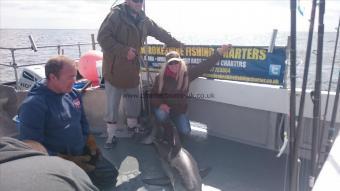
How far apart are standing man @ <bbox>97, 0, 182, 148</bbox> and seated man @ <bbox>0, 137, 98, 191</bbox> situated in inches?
117

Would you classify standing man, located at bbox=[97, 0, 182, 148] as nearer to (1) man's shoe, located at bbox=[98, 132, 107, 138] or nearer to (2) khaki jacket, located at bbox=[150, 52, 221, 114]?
(2) khaki jacket, located at bbox=[150, 52, 221, 114]

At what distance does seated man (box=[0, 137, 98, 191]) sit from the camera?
0.99m

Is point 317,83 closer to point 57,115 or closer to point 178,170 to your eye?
point 178,170

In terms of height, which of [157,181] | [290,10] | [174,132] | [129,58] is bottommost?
[157,181]

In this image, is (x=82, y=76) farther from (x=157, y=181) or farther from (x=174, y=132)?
(x=157, y=181)

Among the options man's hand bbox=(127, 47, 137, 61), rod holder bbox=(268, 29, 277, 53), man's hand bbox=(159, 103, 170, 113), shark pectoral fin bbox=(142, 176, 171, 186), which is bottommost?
shark pectoral fin bbox=(142, 176, 171, 186)

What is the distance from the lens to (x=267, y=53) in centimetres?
409

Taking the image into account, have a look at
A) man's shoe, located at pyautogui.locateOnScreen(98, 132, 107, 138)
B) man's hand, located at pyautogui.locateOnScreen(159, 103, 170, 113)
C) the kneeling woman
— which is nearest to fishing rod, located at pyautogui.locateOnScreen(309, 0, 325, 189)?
the kneeling woman

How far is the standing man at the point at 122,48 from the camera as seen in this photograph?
4066mm

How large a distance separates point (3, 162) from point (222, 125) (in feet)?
12.8

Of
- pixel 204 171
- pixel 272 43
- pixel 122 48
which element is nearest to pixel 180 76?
pixel 122 48

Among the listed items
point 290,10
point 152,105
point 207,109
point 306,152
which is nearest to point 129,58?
point 152,105

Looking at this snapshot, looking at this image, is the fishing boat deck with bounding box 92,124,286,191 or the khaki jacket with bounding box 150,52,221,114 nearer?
the fishing boat deck with bounding box 92,124,286,191

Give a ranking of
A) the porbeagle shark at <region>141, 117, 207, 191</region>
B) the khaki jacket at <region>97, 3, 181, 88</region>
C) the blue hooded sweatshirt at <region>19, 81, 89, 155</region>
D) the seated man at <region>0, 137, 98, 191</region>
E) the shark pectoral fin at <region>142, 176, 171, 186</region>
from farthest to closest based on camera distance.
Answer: the khaki jacket at <region>97, 3, 181, 88</region>, the shark pectoral fin at <region>142, 176, 171, 186</region>, the porbeagle shark at <region>141, 117, 207, 191</region>, the blue hooded sweatshirt at <region>19, 81, 89, 155</region>, the seated man at <region>0, 137, 98, 191</region>
